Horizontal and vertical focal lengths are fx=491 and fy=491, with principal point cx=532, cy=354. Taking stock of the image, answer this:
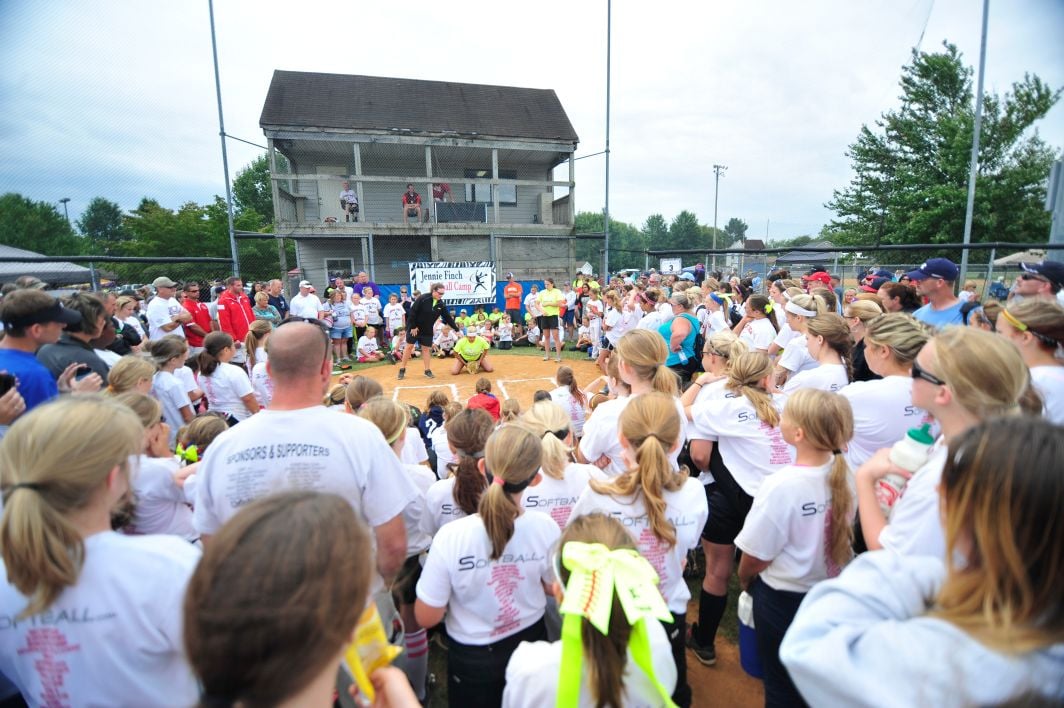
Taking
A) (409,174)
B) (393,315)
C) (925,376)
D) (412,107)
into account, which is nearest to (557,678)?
(925,376)

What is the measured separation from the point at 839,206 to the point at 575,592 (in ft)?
92.4

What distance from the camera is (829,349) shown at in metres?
3.55

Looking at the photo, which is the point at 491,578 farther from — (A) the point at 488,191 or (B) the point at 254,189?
(B) the point at 254,189

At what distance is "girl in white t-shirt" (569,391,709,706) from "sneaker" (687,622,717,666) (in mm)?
729

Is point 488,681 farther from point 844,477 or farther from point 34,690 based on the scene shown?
point 844,477

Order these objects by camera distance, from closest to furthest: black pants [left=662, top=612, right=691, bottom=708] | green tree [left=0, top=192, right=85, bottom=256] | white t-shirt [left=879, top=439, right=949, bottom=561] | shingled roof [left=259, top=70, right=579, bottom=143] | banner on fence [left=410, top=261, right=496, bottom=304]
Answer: white t-shirt [left=879, top=439, right=949, bottom=561] < black pants [left=662, top=612, right=691, bottom=708] < banner on fence [left=410, top=261, right=496, bottom=304] < shingled roof [left=259, top=70, right=579, bottom=143] < green tree [left=0, top=192, right=85, bottom=256]

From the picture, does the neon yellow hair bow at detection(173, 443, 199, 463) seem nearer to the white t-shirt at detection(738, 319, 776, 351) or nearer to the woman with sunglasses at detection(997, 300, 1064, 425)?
the woman with sunglasses at detection(997, 300, 1064, 425)

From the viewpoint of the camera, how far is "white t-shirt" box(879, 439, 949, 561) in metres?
1.49

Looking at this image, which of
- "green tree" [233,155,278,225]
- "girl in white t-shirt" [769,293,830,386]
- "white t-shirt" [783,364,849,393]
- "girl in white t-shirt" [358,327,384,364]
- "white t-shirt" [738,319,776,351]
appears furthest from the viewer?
"green tree" [233,155,278,225]

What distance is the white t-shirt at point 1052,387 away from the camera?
249cm

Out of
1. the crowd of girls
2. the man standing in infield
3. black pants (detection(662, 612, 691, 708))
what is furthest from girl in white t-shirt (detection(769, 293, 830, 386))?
the man standing in infield

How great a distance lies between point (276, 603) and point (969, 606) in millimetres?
1246

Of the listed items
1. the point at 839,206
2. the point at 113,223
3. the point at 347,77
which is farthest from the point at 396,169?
the point at 113,223

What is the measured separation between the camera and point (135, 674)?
1.32m
